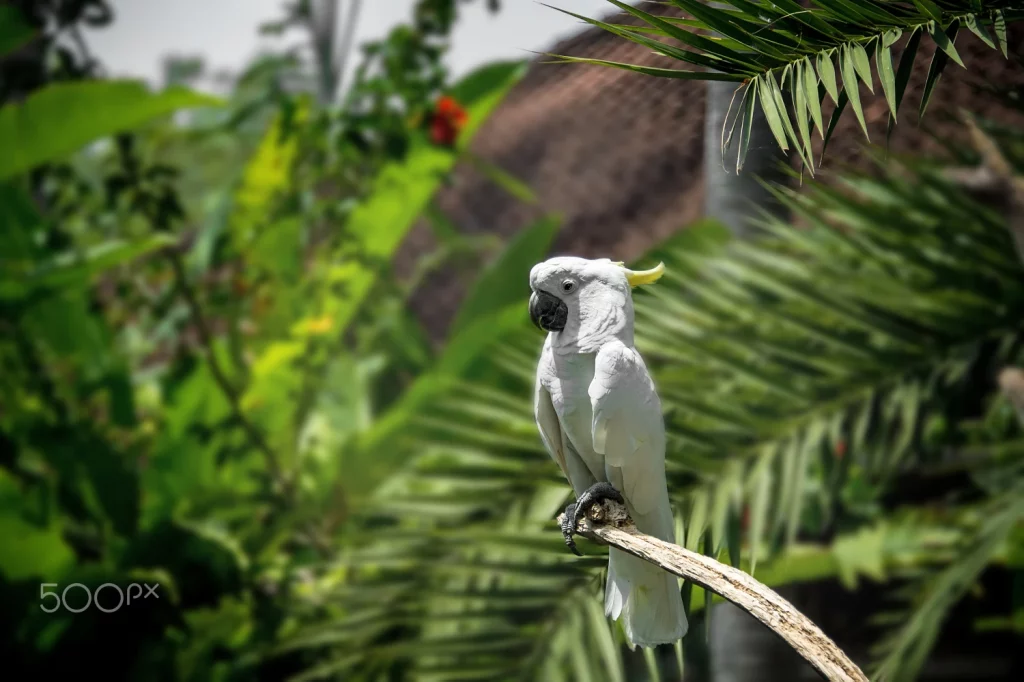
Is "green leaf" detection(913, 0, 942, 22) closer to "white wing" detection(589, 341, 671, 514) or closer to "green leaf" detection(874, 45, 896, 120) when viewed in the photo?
"green leaf" detection(874, 45, 896, 120)

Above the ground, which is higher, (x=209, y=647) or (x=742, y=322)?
(x=742, y=322)

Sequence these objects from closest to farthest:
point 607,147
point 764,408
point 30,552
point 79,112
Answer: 1. point 764,408
2. point 30,552
3. point 79,112
4. point 607,147

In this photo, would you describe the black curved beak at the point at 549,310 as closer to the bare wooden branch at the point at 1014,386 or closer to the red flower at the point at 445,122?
the bare wooden branch at the point at 1014,386

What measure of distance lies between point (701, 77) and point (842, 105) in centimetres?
7

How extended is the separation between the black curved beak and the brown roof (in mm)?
141

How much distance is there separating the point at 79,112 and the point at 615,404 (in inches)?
53.5

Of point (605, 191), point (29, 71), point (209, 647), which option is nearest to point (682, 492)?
point (209, 647)

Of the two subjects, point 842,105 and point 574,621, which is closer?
point 842,105

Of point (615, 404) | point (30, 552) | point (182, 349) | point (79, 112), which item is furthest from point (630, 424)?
point (182, 349)

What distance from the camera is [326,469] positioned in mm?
1753

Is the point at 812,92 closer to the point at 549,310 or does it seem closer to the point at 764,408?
the point at 549,310

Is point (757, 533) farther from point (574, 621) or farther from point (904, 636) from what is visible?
point (904, 636)

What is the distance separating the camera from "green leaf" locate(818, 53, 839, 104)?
1.24ft

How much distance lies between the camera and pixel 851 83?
0.37 meters
